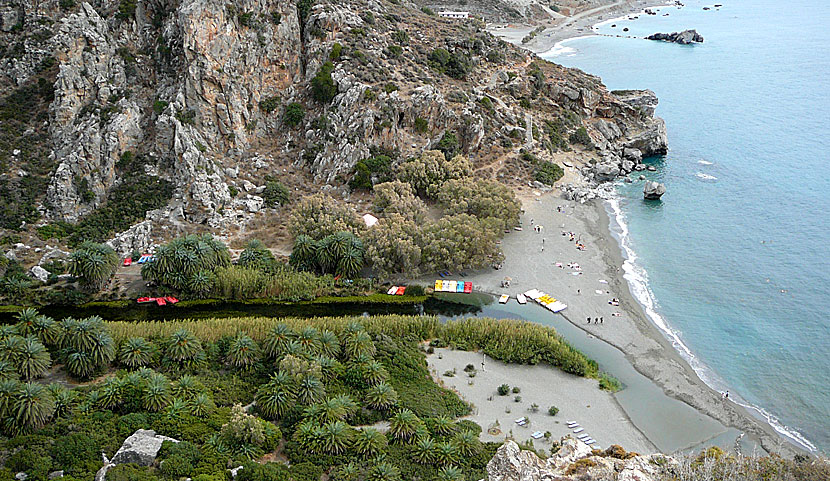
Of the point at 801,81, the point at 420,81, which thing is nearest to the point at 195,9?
the point at 420,81

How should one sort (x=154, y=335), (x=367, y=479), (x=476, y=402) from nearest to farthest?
1. (x=367, y=479)
2. (x=476, y=402)
3. (x=154, y=335)

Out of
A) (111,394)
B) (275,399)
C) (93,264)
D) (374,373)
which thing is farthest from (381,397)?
(93,264)

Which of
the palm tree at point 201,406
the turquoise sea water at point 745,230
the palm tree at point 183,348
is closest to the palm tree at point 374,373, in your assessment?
the palm tree at point 201,406

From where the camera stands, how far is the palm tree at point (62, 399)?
134ft

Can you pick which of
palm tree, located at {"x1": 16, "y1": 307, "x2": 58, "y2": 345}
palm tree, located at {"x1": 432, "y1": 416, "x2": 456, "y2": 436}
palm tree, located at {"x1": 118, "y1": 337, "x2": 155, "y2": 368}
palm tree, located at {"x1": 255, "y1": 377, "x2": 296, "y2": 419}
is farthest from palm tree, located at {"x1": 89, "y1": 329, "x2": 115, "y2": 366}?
palm tree, located at {"x1": 432, "y1": 416, "x2": 456, "y2": 436}

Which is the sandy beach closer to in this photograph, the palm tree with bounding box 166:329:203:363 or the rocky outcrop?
the palm tree with bounding box 166:329:203:363

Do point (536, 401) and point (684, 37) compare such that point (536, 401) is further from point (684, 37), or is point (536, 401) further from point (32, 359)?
point (684, 37)

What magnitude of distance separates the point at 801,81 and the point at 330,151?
111461 mm

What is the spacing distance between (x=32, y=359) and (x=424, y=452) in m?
29.3

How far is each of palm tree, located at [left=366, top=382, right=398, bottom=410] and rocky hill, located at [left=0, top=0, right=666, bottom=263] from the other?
107 feet

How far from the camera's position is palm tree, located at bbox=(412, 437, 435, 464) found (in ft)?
125

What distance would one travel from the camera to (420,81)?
293ft

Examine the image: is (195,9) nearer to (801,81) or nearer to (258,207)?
(258,207)

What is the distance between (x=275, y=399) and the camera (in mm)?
42375
